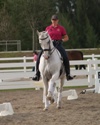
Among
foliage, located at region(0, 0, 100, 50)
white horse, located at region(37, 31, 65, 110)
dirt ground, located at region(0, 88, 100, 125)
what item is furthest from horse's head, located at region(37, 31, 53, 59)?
foliage, located at region(0, 0, 100, 50)

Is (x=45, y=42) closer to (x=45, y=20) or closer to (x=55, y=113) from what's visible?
(x=55, y=113)

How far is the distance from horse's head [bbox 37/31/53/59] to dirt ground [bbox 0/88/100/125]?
4.88 ft

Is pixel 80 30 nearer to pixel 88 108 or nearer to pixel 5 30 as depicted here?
pixel 5 30

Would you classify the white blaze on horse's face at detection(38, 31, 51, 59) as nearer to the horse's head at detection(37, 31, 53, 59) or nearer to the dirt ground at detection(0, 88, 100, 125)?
the horse's head at detection(37, 31, 53, 59)

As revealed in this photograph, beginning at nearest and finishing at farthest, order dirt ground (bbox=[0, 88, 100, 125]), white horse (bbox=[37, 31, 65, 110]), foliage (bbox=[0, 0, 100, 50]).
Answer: dirt ground (bbox=[0, 88, 100, 125])
white horse (bbox=[37, 31, 65, 110])
foliage (bbox=[0, 0, 100, 50])

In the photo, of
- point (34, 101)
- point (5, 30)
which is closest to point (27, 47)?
point (5, 30)

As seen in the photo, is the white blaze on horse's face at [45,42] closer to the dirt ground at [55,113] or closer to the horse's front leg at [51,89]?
the horse's front leg at [51,89]

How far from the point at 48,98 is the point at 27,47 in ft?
152

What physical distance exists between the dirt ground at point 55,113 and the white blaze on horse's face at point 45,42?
1.49 metres

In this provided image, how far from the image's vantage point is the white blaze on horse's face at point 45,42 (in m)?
9.61

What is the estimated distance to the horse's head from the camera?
31.6ft

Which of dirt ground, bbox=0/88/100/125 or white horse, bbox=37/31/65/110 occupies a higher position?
white horse, bbox=37/31/65/110

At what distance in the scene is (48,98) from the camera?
967cm

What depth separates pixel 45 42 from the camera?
9727mm
